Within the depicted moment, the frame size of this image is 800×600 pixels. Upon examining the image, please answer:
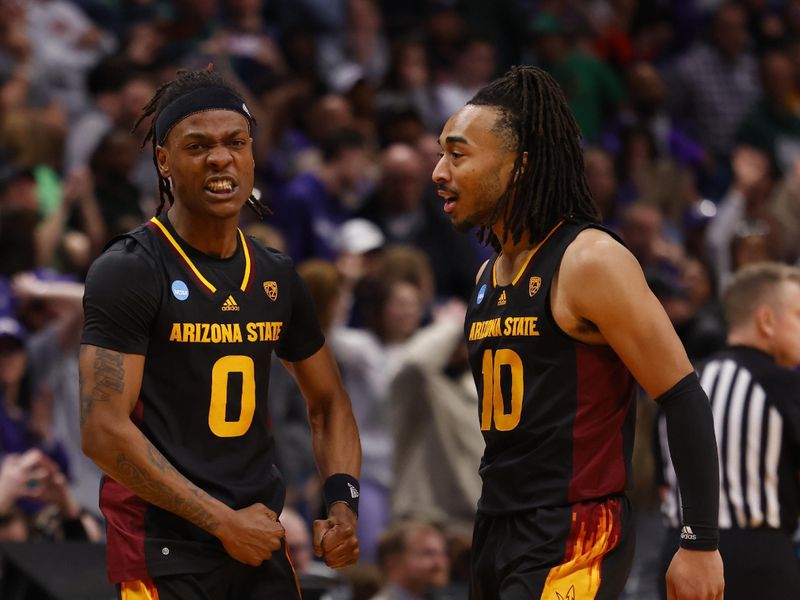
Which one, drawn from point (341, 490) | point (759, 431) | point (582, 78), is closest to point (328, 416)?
point (341, 490)

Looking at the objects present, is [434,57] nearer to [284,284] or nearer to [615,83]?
[615,83]

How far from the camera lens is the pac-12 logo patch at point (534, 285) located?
4.29 m

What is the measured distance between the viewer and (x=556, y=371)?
4238 millimetres

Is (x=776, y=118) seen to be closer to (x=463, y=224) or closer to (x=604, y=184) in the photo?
(x=604, y=184)

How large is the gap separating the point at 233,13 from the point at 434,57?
76.4 inches

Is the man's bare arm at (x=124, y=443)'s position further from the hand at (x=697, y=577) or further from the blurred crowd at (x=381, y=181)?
the hand at (x=697, y=577)

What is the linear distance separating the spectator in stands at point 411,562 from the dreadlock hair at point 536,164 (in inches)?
124

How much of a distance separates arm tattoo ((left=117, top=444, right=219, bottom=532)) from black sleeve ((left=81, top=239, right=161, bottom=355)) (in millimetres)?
308

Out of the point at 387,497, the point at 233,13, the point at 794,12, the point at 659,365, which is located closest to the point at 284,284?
the point at 659,365

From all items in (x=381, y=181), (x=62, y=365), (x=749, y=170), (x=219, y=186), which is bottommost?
(x=62, y=365)

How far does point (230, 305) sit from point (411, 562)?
3.16 m

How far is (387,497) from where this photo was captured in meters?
8.45

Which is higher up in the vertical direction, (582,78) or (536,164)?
(582,78)

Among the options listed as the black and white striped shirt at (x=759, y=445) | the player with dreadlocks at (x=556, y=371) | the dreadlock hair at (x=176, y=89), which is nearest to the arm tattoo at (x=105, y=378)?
the dreadlock hair at (x=176, y=89)
